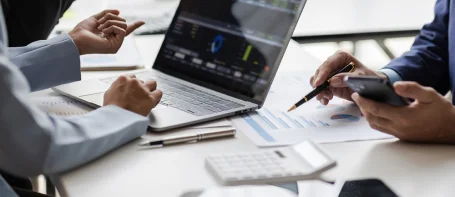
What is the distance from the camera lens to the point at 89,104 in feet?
3.59

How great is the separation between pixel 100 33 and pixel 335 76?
0.51 m

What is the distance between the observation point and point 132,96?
3.26 ft

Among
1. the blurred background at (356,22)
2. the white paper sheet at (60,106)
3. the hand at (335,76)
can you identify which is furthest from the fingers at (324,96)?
the blurred background at (356,22)

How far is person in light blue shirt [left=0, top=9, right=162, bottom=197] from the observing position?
2.56 feet

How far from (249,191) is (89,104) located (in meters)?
0.37

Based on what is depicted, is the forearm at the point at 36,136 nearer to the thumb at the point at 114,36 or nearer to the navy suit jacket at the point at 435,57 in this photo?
the thumb at the point at 114,36

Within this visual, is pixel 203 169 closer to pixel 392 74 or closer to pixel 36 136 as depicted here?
pixel 36 136

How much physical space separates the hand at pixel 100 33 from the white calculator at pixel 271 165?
0.47 metres

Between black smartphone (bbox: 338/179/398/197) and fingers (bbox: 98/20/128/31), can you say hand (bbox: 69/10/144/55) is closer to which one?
fingers (bbox: 98/20/128/31)

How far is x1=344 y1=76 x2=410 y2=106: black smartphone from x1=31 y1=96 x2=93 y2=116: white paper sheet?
1.58ft

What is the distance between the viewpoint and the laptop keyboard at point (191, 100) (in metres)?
1.07

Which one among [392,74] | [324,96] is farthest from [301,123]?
[392,74]

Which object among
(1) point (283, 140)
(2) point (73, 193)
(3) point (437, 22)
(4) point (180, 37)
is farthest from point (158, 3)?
(2) point (73, 193)

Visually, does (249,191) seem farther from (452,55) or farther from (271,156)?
(452,55)
